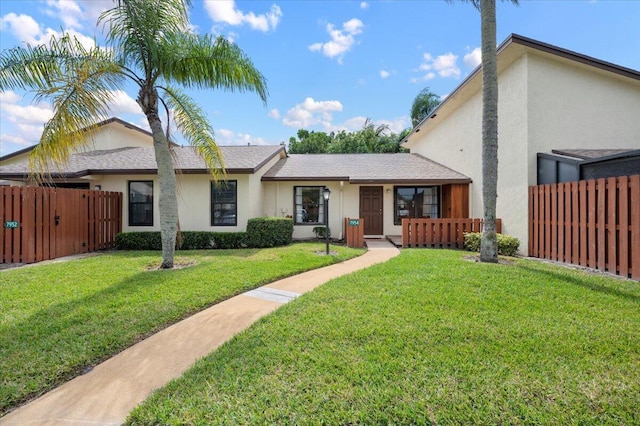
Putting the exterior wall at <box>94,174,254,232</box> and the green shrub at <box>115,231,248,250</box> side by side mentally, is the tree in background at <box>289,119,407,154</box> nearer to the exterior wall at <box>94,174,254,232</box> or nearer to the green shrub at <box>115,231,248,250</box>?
the exterior wall at <box>94,174,254,232</box>

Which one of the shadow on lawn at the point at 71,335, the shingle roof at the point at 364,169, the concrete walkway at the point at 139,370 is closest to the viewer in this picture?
the concrete walkway at the point at 139,370

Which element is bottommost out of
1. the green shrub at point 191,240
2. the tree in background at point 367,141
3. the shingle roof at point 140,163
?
the green shrub at point 191,240

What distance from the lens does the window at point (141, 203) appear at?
1180 cm

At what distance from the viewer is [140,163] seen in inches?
474

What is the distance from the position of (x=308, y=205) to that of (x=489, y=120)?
828 centimetres

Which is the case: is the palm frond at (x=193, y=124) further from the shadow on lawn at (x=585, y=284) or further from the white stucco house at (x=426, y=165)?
the shadow on lawn at (x=585, y=284)

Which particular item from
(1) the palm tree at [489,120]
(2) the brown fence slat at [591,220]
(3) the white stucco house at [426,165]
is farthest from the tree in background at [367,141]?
(2) the brown fence slat at [591,220]

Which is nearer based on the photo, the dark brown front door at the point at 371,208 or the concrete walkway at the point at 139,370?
the concrete walkway at the point at 139,370

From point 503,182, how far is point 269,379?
1082 centimetres

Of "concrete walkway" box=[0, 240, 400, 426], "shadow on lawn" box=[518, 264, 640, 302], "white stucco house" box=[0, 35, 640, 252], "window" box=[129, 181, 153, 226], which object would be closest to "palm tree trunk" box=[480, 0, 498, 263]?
"shadow on lawn" box=[518, 264, 640, 302]

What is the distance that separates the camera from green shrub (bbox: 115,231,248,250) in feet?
35.2

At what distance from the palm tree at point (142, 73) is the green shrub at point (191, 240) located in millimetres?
3158

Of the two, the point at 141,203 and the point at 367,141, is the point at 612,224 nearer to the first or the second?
the point at 141,203

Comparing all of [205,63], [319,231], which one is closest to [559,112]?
[319,231]
